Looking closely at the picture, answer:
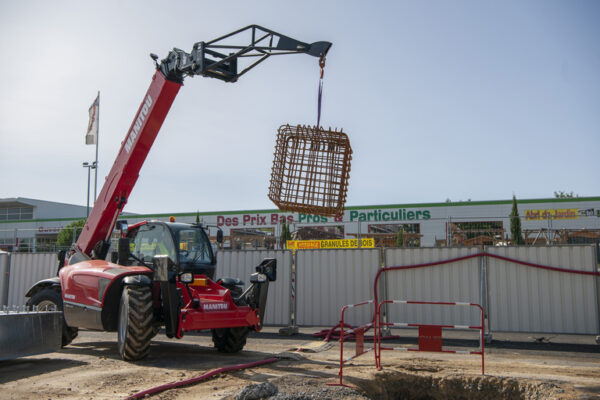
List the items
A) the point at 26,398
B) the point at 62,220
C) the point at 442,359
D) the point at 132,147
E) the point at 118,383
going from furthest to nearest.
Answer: the point at 62,220, the point at 132,147, the point at 442,359, the point at 118,383, the point at 26,398

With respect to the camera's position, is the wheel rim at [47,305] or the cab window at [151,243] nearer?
the cab window at [151,243]

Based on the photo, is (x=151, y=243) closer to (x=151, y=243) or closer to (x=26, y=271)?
(x=151, y=243)

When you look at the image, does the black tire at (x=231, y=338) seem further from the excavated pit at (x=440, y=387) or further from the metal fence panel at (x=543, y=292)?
the metal fence panel at (x=543, y=292)

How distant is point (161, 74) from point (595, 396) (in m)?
8.28

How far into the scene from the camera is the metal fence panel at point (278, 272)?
1313 centimetres

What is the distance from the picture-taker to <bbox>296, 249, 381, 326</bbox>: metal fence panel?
12.3 meters

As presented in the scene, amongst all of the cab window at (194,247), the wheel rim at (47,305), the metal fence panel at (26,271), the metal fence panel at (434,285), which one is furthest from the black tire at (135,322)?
the metal fence panel at (26,271)

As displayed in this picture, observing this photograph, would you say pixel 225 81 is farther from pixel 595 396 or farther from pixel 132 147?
pixel 595 396

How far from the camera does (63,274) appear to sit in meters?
9.61

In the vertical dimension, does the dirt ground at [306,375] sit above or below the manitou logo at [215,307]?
below

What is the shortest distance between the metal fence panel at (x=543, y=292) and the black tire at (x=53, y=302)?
8.78 metres

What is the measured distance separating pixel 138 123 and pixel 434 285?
7.39 meters

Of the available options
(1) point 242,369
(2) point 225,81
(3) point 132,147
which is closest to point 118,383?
(1) point 242,369

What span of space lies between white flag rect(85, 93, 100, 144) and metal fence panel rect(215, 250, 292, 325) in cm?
1545
